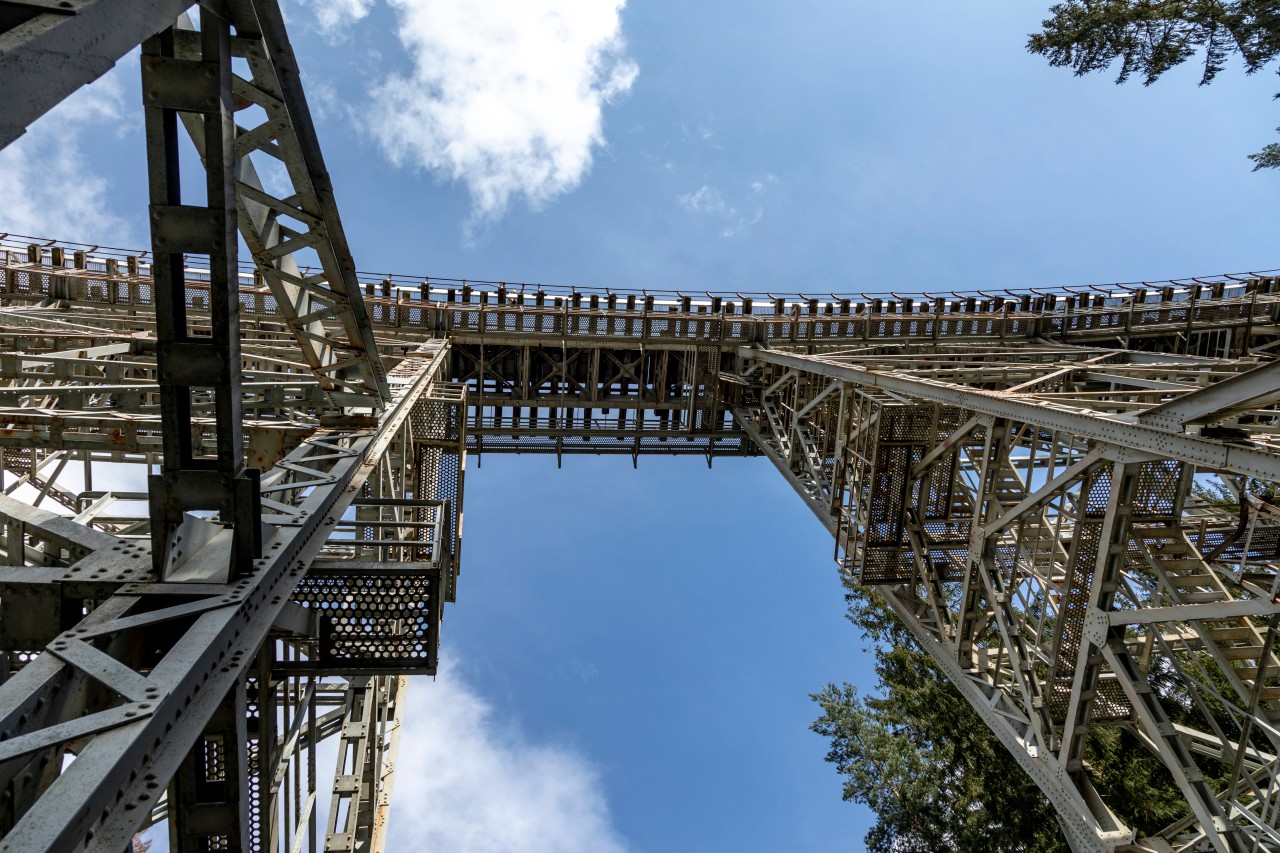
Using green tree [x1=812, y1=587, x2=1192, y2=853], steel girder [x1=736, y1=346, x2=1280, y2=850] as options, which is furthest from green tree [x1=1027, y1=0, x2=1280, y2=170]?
green tree [x1=812, y1=587, x2=1192, y2=853]

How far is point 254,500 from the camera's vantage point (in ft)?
15.2

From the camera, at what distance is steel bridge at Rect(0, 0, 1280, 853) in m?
3.47

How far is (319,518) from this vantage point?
618 cm

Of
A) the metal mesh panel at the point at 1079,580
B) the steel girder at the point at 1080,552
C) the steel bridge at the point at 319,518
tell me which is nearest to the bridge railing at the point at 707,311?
the steel bridge at the point at 319,518

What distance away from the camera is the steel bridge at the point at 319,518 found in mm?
3475

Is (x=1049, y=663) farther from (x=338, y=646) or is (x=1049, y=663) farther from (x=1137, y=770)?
(x=1137, y=770)

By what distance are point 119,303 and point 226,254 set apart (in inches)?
742

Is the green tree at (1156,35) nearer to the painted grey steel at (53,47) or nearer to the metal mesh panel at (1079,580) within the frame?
the metal mesh panel at (1079,580)

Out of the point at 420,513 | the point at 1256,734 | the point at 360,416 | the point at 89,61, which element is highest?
the point at 89,61

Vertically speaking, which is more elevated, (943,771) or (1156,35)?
(1156,35)

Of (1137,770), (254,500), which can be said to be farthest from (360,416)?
(1137,770)

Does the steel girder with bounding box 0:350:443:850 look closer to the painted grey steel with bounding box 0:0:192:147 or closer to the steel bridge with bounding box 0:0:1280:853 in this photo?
the steel bridge with bounding box 0:0:1280:853

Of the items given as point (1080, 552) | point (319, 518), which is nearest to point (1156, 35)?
point (1080, 552)

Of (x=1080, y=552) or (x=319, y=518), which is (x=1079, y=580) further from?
(x=319, y=518)
